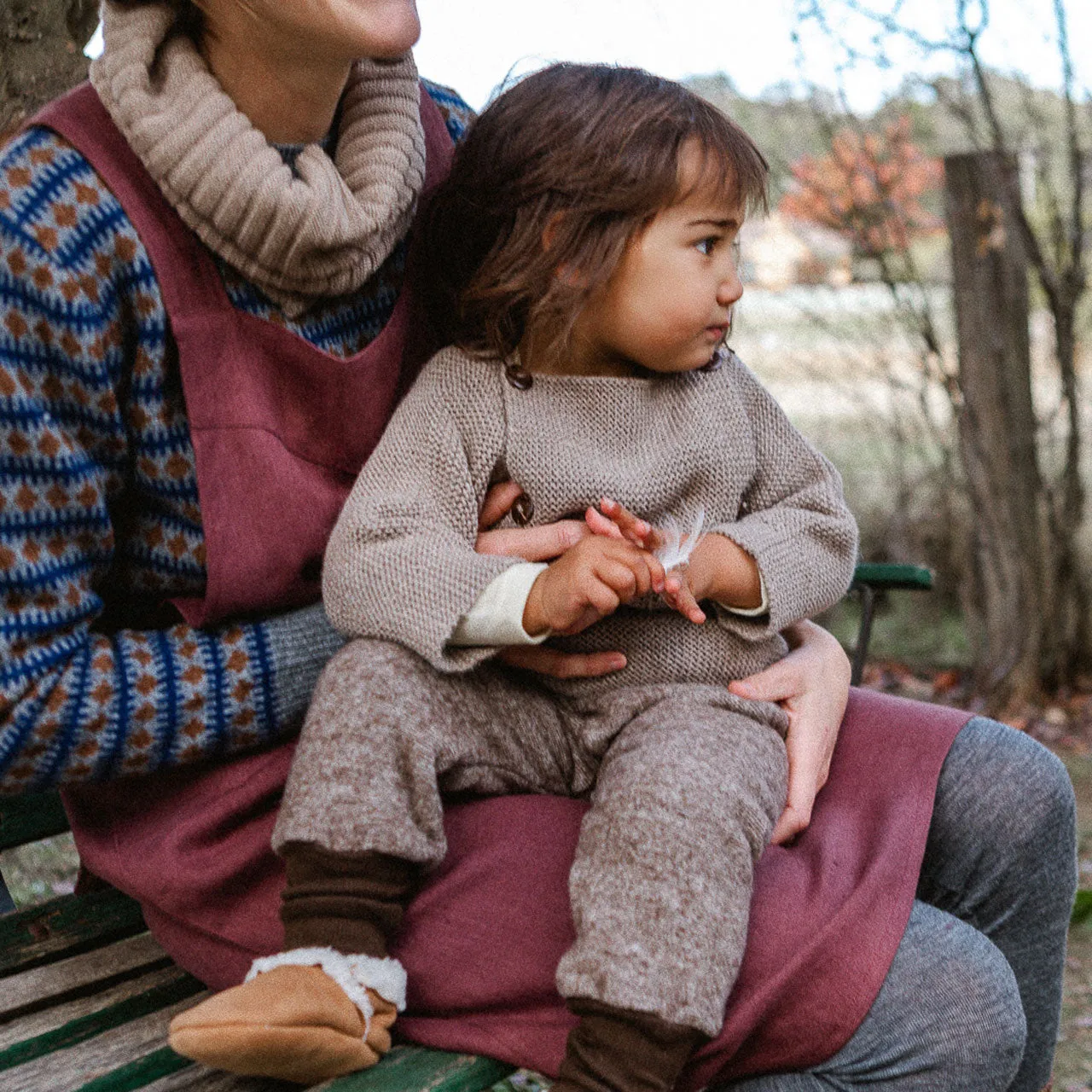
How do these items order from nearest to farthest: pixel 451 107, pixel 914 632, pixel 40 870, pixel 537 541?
pixel 537 541 → pixel 451 107 → pixel 40 870 → pixel 914 632

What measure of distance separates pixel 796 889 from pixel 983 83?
12.1 ft

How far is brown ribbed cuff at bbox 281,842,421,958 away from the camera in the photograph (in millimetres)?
1434

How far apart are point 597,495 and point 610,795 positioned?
428 mm

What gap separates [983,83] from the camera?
14.7 ft

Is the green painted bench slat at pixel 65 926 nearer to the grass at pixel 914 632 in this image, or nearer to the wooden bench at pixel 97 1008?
the wooden bench at pixel 97 1008

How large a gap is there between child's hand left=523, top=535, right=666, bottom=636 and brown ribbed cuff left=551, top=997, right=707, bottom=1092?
0.43 metres

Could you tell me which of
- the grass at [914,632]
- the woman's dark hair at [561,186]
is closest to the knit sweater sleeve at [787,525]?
the woman's dark hair at [561,186]

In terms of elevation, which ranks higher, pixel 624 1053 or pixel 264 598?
pixel 264 598

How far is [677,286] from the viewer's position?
1.80m

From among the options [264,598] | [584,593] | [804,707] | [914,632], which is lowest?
[914,632]

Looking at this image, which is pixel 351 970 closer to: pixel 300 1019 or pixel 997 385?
pixel 300 1019

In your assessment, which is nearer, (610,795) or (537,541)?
(610,795)

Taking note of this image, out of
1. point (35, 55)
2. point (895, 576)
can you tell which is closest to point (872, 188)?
point (895, 576)

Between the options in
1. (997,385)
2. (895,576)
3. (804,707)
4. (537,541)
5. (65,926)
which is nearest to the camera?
(537,541)
